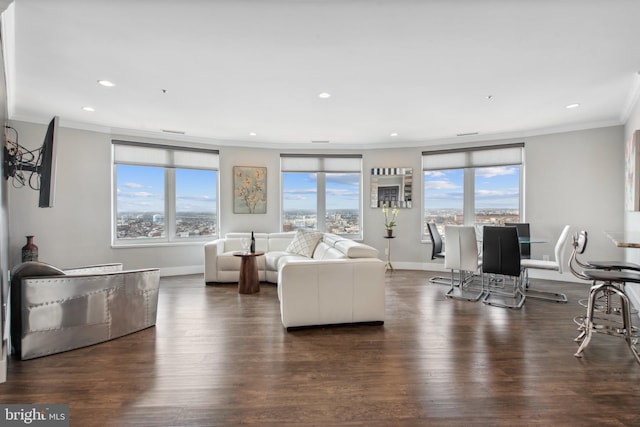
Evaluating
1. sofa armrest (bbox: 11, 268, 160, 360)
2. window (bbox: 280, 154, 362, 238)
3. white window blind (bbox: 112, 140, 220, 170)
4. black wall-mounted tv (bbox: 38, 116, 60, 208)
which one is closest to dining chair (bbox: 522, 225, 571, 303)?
window (bbox: 280, 154, 362, 238)

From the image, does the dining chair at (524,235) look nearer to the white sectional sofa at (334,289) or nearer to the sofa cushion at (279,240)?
the white sectional sofa at (334,289)

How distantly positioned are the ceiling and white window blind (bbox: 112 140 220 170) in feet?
2.14

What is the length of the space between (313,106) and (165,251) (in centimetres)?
390

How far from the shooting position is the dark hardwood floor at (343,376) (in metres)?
1.81

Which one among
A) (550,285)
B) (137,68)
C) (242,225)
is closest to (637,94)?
(550,285)

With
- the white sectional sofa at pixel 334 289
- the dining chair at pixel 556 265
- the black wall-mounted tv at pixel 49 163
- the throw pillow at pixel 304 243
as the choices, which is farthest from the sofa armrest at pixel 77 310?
the dining chair at pixel 556 265

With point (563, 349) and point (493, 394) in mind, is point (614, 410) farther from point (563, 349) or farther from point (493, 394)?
point (563, 349)

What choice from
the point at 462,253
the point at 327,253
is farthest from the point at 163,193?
the point at 462,253

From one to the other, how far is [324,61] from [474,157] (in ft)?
14.2

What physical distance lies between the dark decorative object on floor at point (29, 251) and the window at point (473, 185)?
6664mm

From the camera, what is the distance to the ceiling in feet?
7.07

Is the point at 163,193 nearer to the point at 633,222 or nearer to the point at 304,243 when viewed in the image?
the point at 304,243

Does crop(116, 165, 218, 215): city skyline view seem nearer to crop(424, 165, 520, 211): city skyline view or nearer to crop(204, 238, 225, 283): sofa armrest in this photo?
crop(204, 238, 225, 283): sofa armrest

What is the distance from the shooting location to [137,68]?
9.86 feet
